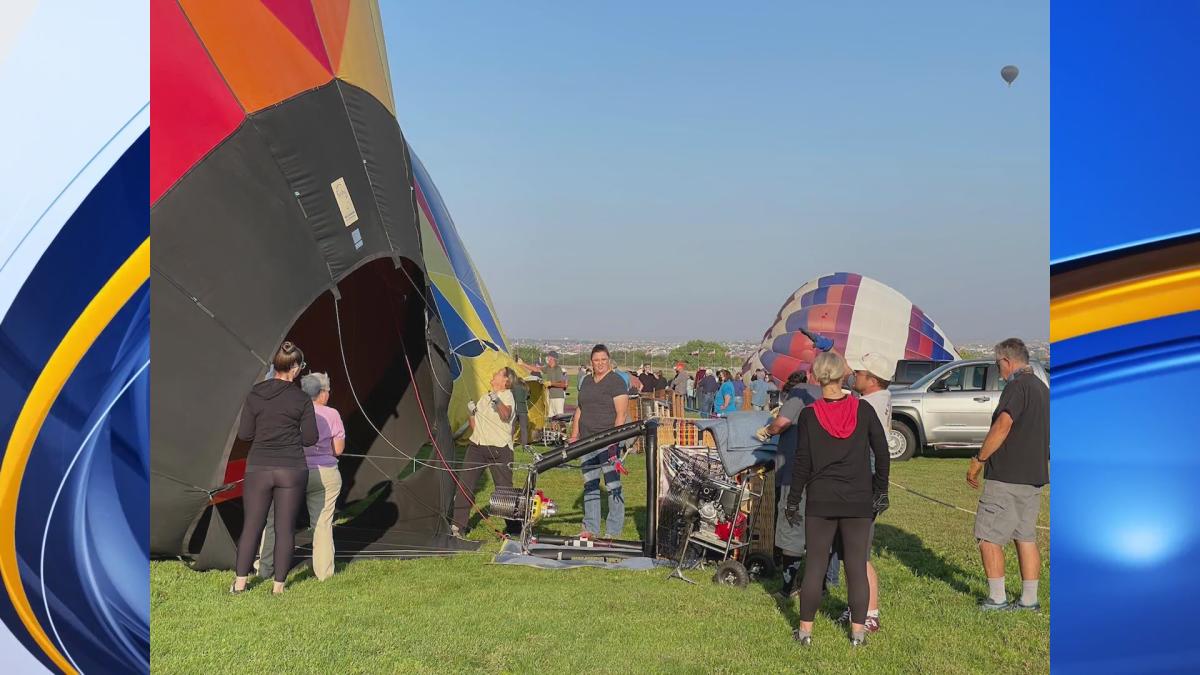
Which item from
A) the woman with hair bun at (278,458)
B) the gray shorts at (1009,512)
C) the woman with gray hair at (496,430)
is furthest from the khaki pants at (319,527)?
the gray shorts at (1009,512)

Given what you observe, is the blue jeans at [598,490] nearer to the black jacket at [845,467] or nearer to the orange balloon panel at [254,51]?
the black jacket at [845,467]

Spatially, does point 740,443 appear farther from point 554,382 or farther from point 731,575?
point 554,382

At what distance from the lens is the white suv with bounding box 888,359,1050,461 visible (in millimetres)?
11312

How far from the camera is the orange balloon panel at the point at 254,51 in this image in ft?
11.5

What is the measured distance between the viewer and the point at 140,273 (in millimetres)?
1928

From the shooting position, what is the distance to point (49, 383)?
190 cm

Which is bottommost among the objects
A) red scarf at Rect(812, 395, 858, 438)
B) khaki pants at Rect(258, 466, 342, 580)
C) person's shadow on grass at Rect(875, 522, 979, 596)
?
person's shadow on grass at Rect(875, 522, 979, 596)

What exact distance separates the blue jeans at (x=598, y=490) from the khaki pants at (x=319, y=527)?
5.73 ft

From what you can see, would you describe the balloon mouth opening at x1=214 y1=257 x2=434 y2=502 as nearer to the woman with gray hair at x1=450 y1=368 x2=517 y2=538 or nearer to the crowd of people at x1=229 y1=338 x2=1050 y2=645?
the woman with gray hair at x1=450 y1=368 x2=517 y2=538

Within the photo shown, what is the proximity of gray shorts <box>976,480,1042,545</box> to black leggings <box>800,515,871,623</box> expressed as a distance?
0.98 meters

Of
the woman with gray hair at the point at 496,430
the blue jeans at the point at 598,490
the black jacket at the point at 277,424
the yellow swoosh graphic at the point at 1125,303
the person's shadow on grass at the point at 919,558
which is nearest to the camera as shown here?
the yellow swoosh graphic at the point at 1125,303

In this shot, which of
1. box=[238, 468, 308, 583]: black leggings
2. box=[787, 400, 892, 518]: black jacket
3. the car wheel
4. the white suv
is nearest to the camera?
box=[787, 400, 892, 518]: black jacket

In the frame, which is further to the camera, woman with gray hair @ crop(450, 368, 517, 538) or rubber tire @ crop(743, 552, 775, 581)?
woman with gray hair @ crop(450, 368, 517, 538)

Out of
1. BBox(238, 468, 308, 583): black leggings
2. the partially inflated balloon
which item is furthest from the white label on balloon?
the partially inflated balloon
